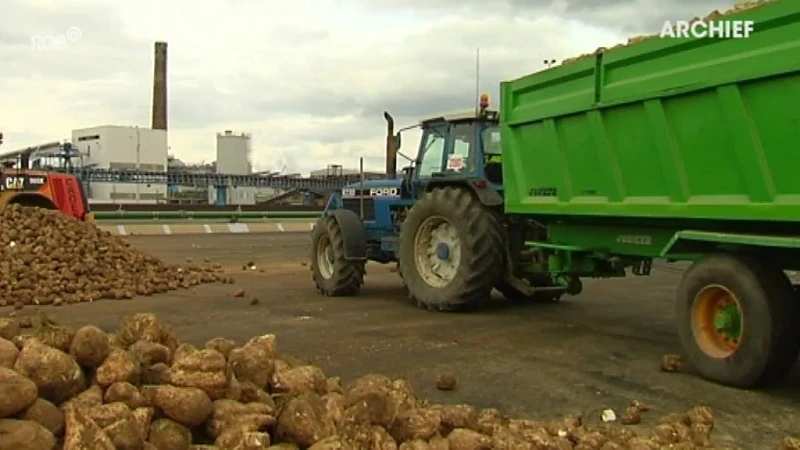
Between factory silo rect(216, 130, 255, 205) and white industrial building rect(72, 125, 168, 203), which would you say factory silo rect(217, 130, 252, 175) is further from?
white industrial building rect(72, 125, 168, 203)

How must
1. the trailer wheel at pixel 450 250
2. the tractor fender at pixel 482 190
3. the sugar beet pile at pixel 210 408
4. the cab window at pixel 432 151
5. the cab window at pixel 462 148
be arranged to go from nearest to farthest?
the sugar beet pile at pixel 210 408 < the trailer wheel at pixel 450 250 < the tractor fender at pixel 482 190 < the cab window at pixel 462 148 < the cab window at pixel 432 151

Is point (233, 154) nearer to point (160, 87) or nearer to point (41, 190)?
point (160, 87)

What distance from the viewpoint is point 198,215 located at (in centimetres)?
2595

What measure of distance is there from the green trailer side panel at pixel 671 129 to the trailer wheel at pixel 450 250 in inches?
21.7

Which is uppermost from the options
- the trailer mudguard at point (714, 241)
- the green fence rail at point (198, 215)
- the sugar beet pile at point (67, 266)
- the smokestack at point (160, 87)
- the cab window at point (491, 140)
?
the smokestack at point (160, 87)

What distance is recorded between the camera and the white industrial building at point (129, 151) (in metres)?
49.6

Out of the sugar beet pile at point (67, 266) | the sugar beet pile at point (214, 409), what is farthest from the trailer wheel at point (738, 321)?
the sugar beet pile at point (67, 266)

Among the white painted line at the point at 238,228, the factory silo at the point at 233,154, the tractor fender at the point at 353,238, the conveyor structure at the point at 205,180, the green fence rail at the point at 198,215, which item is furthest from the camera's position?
the factory silo at the point at 233,154

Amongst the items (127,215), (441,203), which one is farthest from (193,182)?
(441,203)

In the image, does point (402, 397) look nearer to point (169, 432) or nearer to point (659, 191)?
point (169, 432)

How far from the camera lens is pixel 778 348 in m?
4.97

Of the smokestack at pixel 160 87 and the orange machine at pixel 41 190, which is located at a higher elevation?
the smokestack at pixel 160 87

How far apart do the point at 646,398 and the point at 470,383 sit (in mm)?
1140

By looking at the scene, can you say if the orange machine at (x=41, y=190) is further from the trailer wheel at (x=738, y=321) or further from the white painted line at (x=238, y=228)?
the trailer wheel at (x=738, y=321)
